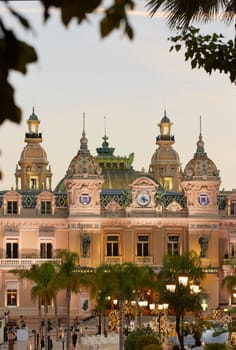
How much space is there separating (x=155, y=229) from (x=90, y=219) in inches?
187

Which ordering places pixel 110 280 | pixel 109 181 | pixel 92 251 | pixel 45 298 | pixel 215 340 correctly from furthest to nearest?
pixel 109 181 → pixel 92 251 → pixel 110 280 → pixel 45 298 → pixel 215 340

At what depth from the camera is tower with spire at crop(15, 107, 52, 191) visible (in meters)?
90.1

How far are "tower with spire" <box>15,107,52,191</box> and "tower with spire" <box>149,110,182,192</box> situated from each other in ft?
29.7

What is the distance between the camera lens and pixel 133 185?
7781 cm

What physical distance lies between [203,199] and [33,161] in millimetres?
17382

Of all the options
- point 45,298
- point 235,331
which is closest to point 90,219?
point 45,298

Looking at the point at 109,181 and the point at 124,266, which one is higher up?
the point at 109,181

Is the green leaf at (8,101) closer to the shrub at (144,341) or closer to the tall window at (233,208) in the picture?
the shrub at (144,341)

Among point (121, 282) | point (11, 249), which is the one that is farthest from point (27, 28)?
point (11, 249)

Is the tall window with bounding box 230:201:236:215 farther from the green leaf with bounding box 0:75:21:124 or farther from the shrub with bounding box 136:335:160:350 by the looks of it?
the green leaf with bounding box 0:75:21:124

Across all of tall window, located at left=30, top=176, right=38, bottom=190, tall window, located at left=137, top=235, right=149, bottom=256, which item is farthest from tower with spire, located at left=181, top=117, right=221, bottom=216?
tall window, located at left=30, top=176, right=38, bottom=190

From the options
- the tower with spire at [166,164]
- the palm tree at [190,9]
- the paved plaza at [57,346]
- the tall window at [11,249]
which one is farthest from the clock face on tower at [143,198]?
the palm tree at [190,9]

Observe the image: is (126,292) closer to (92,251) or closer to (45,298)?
(45,298)

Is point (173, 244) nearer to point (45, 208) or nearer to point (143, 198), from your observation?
point (143, 198)
